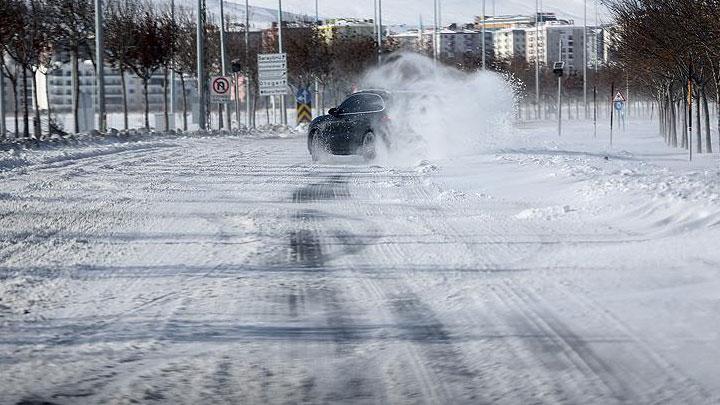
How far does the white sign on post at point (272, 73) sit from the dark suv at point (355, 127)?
33311 millimetres

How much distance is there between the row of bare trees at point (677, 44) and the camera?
95.1ft

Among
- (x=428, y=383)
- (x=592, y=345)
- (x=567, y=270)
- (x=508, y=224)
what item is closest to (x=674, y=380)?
(x=592, y=345)

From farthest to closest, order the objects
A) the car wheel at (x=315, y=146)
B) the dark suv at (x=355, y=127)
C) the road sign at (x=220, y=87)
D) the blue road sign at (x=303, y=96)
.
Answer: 1. the road sign at (x=220, y=87)
2. the blue road sign at (x=303, y=96)
3. the car wheel at (x=315, y=146)
4. the dark suv at (x=355, y=127)

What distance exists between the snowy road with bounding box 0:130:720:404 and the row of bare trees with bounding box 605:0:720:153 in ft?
50.2

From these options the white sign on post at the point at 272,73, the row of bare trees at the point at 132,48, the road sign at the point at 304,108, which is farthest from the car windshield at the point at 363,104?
the white sign on post at the point at 272,73

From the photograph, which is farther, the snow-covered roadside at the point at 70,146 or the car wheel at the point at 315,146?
the snow-covered roadside at the point at 70,146

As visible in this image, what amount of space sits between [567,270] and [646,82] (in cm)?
4699

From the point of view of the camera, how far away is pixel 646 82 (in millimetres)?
53500

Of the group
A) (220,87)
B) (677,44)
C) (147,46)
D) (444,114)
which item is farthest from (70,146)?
(677,44)

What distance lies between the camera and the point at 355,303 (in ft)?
24.5

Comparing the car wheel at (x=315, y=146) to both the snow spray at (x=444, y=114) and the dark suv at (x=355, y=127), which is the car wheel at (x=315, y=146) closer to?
the dark suv at (x=355, y=127)

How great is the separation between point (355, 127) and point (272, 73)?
34.8 metres

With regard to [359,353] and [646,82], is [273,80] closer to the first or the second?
[646,82]

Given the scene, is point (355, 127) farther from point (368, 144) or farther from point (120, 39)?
point (120, 39)
